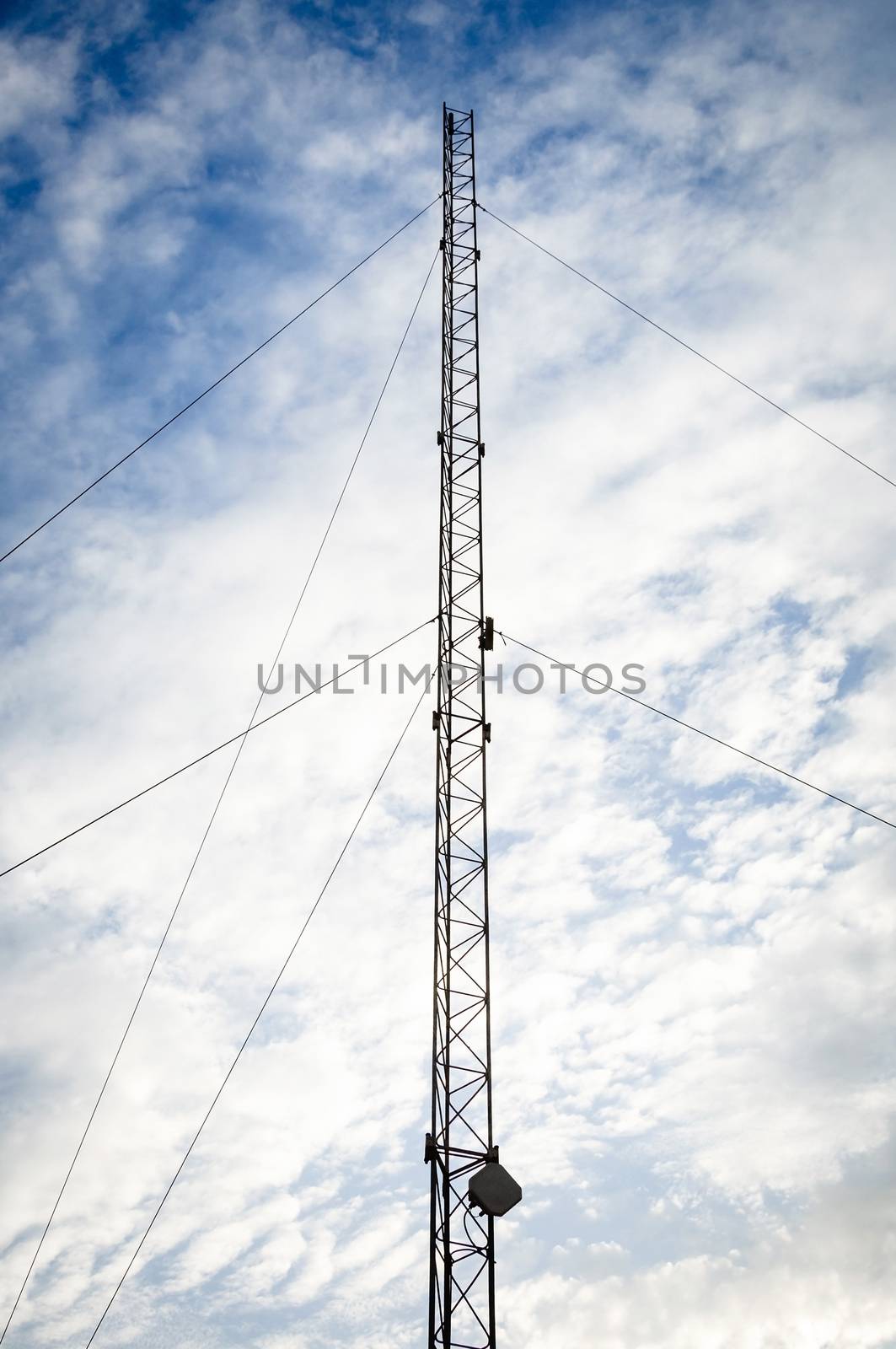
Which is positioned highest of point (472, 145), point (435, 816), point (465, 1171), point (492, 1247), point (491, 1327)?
point (472, 145)

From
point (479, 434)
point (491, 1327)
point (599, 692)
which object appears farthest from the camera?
point (599, 692)

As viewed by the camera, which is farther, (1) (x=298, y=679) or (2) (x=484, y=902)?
(1) (x=298, y=679)

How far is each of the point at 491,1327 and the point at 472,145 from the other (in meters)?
29.6

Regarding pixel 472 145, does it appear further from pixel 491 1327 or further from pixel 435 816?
pixel 491 1327

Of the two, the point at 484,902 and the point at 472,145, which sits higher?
the point at 472,145

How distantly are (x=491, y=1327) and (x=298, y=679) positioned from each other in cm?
1614

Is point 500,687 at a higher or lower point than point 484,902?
higher

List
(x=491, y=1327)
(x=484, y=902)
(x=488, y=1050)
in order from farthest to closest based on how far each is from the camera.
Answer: (x=484, y=902), (x=488, y=1050), (x=491, y=1327)

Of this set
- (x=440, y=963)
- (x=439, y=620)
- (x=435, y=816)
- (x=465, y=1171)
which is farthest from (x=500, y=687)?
(x=465, y=1171)

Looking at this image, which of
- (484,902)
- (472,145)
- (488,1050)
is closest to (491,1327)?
(488,1050)

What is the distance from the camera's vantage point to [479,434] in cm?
2345

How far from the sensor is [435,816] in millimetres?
19266

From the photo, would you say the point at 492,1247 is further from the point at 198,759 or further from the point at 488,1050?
the point at 198,759

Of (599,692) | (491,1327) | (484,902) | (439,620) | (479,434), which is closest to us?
(491,1327)
